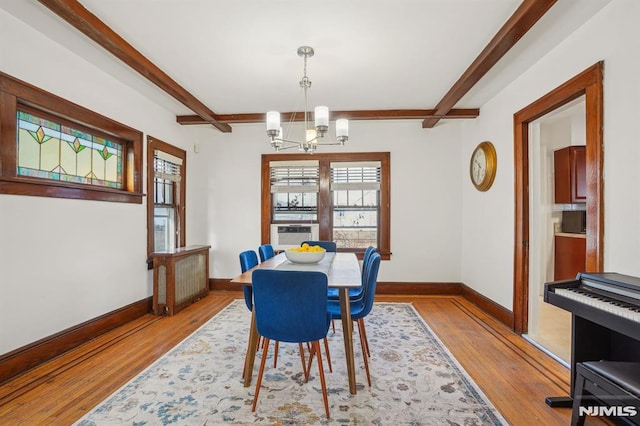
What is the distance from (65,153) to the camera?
9.41 feet

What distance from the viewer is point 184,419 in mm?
1864

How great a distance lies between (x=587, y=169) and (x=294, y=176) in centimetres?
358

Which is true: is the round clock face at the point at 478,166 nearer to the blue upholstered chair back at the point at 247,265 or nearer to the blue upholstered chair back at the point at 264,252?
the blue upholstered chair back at the point at 264,252

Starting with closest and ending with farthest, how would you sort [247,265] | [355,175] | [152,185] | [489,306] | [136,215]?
[247,265] < [136,215] < [489,306] < [152,185] < [355,175]

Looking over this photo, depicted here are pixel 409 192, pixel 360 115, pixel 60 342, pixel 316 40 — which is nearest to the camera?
pixel 316 40

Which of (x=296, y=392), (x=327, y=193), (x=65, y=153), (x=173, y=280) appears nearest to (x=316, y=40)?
(x=65, y=153)

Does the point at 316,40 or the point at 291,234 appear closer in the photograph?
the point at 316,40

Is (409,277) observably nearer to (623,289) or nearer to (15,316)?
(623,289)

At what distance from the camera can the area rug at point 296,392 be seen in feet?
6.15

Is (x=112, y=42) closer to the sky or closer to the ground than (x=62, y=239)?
closer to the sky

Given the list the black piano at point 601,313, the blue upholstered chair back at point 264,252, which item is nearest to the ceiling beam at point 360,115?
the blue upholstered chair back at point 264,252

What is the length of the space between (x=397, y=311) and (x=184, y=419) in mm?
2731

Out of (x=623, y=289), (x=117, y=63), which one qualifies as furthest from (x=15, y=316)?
(x=623, y=289)

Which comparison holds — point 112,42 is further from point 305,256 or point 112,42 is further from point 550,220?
point 550,220
